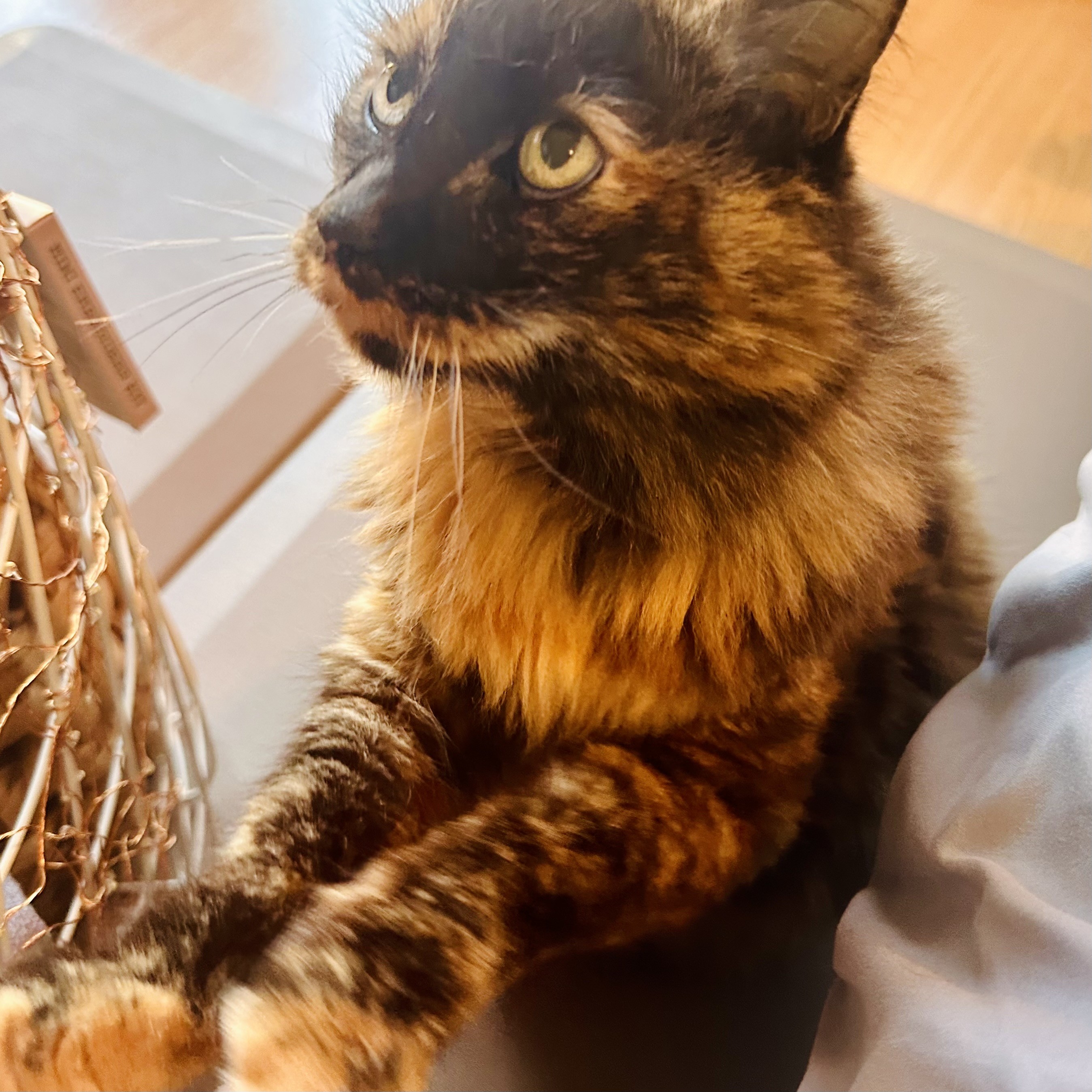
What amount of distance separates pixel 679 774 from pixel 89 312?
0.61m

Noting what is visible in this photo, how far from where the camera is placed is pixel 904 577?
75 centimetres

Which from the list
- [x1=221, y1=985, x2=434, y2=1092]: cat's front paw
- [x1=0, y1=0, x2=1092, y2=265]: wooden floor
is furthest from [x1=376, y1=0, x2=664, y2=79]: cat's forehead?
[x1=0, y1=0, x2=1092, y2=265]: wooden floor

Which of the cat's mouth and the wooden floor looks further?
the wooden floor

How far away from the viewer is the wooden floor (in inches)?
57.0

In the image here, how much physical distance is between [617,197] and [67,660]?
481 millimetres

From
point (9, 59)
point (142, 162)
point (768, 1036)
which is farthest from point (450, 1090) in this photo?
point (9, 59)

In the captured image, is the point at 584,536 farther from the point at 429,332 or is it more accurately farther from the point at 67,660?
the point at 67,660

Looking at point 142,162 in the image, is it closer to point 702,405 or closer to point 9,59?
point 9,59

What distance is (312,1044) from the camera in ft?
1.78

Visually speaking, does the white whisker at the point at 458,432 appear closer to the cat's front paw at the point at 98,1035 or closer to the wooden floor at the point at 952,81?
the cat's front paw at the point at 98,1035

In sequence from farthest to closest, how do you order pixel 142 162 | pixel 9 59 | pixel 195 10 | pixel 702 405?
pixel 195 10 < pixel 9 59 < pixel 142 162 < pixel 702 405

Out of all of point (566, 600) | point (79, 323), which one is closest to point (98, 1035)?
point (566, 600)

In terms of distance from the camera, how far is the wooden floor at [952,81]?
145cm

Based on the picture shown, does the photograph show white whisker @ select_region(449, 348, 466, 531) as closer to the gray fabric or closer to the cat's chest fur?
the cat's chest fur
